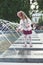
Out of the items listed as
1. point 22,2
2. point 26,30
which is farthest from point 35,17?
point 26,30

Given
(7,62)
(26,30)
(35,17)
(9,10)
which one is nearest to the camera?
(7,62)

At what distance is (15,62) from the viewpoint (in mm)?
7801

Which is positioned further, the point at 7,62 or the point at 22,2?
the point at 22,2

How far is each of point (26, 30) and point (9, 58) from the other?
2585 mm

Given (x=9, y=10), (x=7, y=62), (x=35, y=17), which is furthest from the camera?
(x=35, y=17)

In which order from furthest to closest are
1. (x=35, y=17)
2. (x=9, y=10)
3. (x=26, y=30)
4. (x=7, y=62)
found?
1. (x=35, y=17)
2. (x=9, y=10)
3. (x=26, y=30)
4. (x=7, y=62)

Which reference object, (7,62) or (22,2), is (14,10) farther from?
(7,62)

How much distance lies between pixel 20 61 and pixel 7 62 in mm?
395

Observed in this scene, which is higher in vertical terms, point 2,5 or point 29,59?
point 29,59

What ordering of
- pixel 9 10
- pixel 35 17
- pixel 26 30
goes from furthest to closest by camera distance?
pixel 35 17 < pixel 9 10 < pixel 26 30

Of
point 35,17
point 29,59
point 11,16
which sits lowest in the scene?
point 35,17

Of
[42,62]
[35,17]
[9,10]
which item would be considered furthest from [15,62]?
[35,17]

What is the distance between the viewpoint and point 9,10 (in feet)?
120

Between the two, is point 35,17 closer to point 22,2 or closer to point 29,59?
point 22,2
